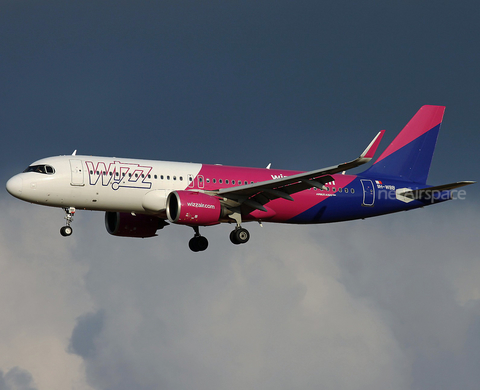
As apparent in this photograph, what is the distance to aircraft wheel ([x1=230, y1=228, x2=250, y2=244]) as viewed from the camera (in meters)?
44.0

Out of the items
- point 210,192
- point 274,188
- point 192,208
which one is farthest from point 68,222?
point 274,188

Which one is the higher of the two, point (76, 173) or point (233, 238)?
point (76, 173)

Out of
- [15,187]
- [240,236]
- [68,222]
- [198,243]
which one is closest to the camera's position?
[15,187]

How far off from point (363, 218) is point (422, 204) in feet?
13.3

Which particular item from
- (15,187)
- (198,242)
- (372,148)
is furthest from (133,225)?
(372,148)

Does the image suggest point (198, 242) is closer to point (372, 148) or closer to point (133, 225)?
point (133, 225)

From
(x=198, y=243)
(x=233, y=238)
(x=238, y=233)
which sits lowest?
(x=233, y=238)

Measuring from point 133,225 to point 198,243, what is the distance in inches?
164

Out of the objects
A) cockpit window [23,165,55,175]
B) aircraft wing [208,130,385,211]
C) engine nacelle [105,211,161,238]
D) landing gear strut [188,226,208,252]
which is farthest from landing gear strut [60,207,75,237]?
landing gear strut [188,226,208,252]

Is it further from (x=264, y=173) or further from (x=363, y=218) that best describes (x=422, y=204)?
(x=264, y=173)

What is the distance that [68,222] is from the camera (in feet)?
Answer: 137

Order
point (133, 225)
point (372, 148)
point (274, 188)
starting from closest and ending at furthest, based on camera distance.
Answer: point (372, 148)
point (274, 188)
point (133, 225)

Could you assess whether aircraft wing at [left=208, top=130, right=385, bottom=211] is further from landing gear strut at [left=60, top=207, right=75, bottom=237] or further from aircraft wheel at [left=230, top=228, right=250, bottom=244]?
landing gear strut at [left=60, top=207, right=75, bottom=237]

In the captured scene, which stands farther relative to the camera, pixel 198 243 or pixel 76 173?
pixel 198 243
